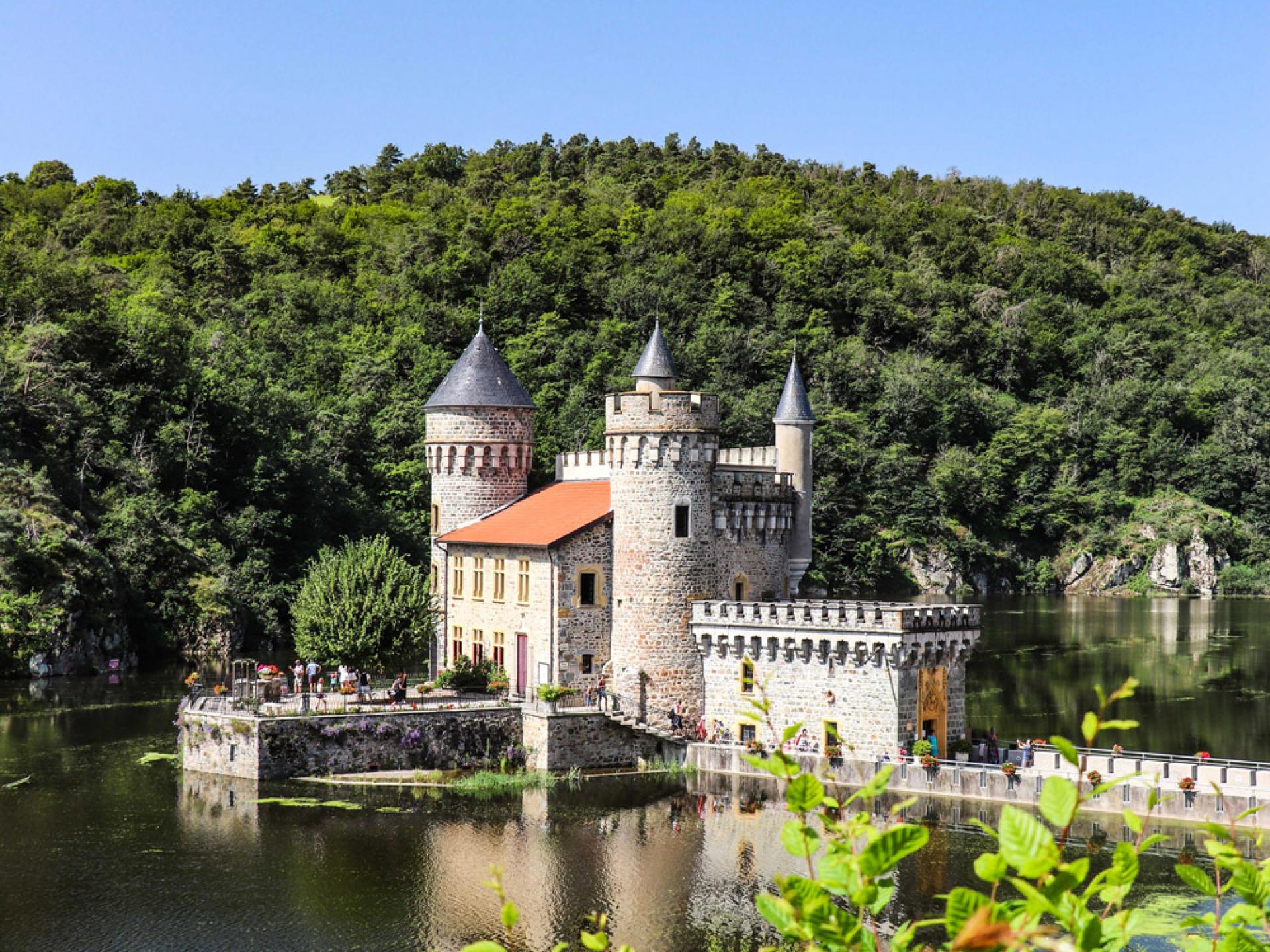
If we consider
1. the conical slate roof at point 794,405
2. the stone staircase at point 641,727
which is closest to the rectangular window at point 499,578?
the stone staircase at point 641,727

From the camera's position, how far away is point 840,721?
122 feet

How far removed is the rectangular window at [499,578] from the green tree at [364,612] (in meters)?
2.05

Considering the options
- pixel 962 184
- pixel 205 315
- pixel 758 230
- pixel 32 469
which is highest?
pixel 962 184

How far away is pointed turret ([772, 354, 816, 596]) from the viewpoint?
43.4m

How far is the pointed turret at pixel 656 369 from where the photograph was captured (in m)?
42.0

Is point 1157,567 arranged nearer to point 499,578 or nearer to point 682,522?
point 499,578

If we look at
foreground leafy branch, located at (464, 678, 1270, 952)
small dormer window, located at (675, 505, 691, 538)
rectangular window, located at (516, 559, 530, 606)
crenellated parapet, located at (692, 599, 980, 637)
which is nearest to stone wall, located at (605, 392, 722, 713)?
small dormer window, located at (675, 505, 691, 538)

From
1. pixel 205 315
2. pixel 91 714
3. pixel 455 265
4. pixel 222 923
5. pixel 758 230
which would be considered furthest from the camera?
pixel 758 230

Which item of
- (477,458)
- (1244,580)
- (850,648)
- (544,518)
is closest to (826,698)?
(850,648)

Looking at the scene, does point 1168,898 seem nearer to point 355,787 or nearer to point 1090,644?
point 355,787

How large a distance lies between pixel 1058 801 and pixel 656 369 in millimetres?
36945

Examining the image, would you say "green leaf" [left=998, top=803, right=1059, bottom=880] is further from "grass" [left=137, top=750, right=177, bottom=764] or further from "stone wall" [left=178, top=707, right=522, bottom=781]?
"grass" [left=137, top=750, right=177, bottom=764]

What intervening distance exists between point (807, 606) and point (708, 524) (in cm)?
431

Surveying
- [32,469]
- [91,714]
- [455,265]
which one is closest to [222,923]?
[91,714]
